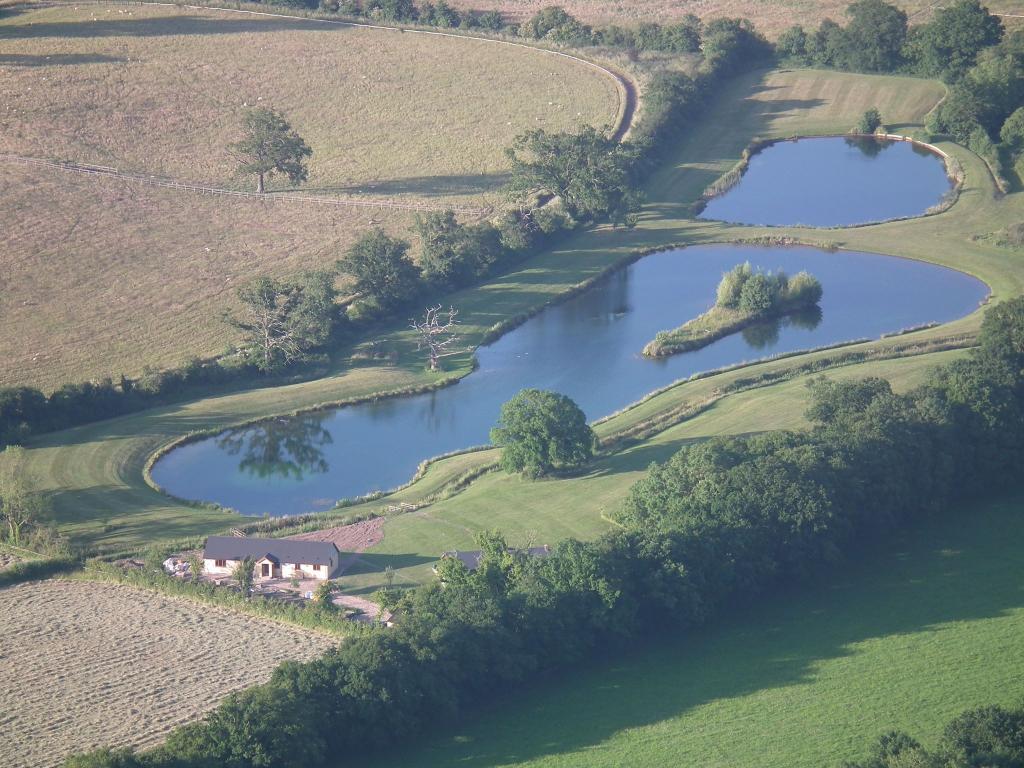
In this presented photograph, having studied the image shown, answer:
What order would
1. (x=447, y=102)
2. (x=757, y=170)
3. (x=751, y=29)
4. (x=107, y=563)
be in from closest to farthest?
(x=107, y=563)
(x=757, y=170)
(x=447, y=102)
(x=751, y=29)

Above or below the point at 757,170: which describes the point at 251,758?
below

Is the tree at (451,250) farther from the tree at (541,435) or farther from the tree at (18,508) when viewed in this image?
the tree at (18,508)

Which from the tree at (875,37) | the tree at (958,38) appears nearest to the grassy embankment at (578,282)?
the tree at (875,37)

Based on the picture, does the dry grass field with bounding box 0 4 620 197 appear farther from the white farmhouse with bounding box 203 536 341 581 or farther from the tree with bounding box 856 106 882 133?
the white farmhouse with bounding box 203 536 341 581

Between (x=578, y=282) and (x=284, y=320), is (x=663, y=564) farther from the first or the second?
(x=578, y=282)

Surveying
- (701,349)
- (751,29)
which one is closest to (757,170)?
(751,29)

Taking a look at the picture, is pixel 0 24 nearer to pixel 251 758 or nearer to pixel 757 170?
pixel 757 170

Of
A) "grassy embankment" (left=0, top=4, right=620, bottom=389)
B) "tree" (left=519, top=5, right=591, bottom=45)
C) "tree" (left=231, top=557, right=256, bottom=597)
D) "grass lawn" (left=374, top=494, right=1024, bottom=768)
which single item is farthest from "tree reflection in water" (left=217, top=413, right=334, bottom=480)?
"tree" (left=519, top=5, right=591, bottom=45)
